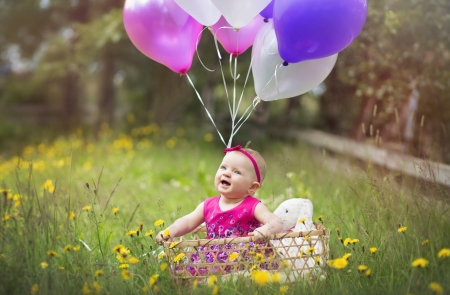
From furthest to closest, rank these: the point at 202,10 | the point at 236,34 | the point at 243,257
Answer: the point at 236,34 → the point at 202,10 → the point at 243,257

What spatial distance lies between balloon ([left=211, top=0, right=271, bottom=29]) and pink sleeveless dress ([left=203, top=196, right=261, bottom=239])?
0.98 meters

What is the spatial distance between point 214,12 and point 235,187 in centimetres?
103

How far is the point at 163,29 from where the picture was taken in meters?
2.99

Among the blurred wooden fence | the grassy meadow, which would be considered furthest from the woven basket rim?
the blurred wooden fence

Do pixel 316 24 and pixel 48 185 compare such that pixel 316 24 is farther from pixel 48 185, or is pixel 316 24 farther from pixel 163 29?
pixel 48 185

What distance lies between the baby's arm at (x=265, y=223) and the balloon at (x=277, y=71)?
757 mm

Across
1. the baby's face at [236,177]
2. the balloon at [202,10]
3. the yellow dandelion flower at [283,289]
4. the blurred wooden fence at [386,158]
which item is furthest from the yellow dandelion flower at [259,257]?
the balloon at [202,10]

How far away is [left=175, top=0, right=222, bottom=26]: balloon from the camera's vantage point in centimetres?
287

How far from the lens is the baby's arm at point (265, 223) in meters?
2.38

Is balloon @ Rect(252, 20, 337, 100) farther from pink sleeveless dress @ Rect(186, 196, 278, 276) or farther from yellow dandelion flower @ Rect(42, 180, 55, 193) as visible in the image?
yellow dandelion flower @ Rect(42, 180, 55, 193)

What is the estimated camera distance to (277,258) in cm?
236

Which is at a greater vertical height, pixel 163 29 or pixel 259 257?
pixel 163 29

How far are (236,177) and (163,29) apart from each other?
1.01 metres

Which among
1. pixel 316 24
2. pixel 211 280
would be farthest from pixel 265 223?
pixel 316 24
